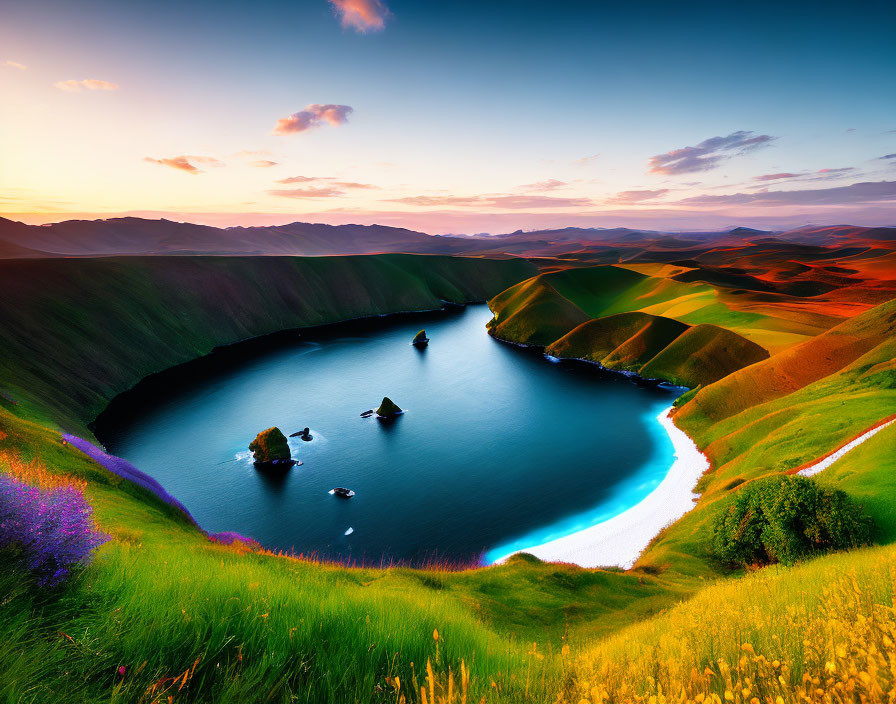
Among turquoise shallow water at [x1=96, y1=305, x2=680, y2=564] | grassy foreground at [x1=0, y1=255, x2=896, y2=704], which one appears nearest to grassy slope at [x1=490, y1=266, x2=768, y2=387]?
turquoise shallow water at [x1=96, y1=305, x2=680, y2=564]

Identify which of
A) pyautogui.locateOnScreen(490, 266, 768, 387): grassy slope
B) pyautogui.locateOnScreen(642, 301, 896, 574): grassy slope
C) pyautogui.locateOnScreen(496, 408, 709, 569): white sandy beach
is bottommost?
pyautogui.locateOnScreen(490, 266, 768, 387): grassy slope

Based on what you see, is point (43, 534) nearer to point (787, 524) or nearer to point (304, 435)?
point (787, 524)

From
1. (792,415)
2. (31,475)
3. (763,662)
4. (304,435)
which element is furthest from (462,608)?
(304,435)

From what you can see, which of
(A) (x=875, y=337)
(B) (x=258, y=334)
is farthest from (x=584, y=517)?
(B) (x=258, y=334)

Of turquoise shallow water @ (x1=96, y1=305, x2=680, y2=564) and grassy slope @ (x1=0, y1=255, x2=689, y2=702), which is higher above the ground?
grassy slope @ (x1=0, y1=255, x2=689, y2=702)

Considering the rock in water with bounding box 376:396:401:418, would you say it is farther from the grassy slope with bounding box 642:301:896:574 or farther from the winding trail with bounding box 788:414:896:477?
the winding trail with bounding box 788:414:896:477

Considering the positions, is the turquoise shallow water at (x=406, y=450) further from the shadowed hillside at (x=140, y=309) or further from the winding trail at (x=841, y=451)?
the winding trail at (x=841, y=451)

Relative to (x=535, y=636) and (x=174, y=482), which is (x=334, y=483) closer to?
(x=174, y=482)
